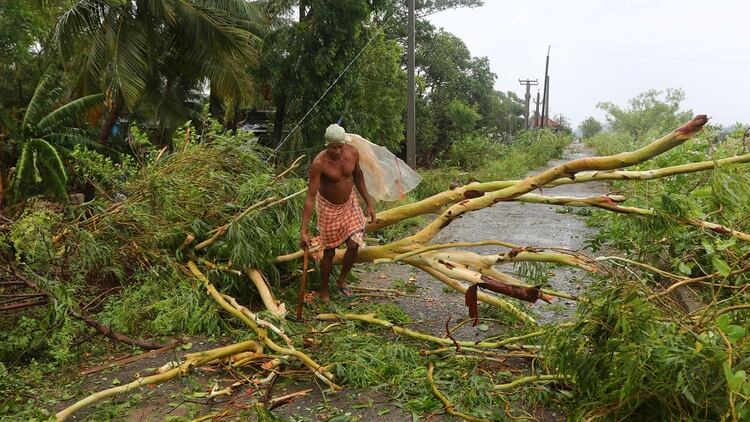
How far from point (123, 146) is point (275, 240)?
11608 mm

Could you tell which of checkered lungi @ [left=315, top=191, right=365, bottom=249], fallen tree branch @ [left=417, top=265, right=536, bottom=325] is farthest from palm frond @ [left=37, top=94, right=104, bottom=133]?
fallen tree branch @ [left=417, top=265, right=536, bottom=325]

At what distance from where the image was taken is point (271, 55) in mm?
13984

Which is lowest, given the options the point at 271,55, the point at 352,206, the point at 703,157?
the point at 352,206

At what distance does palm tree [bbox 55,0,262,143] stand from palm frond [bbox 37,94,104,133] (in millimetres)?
412

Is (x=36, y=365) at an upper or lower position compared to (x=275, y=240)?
lower

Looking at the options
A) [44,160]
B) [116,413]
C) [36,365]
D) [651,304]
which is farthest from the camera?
[44,160]

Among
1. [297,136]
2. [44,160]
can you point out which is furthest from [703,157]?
[297,136]

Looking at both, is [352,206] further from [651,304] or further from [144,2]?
[144,2]

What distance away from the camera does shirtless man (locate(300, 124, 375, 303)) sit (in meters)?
4.55

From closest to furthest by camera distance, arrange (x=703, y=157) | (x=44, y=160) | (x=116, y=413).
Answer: (x=116, y=413), (x=703, y=157), (x=44, y=160)

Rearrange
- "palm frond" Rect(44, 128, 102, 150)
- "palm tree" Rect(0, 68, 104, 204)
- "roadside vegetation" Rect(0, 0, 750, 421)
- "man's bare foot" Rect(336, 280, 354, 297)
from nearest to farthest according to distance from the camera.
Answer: "roadside vegetation" Rect(0, 0, 750, 421) < "man's bare foot" Rect(336, 280, 354, 297) < "palm tree" Rect(0, 68, 104, 204) < "palm frond" Rect(44, 128, 102, 150)

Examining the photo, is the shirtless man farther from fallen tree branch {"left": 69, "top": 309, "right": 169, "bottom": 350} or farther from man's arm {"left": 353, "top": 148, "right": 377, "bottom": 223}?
fallen tree branch {"left": 69, "top": 309, "right": 169, "bottom": 350}

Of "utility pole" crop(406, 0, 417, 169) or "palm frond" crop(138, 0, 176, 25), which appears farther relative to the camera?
"utility pole" crop(406, 0, 417, 169)

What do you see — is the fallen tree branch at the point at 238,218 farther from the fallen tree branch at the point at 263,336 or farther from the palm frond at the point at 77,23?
the palm frond at the point at 77,23
